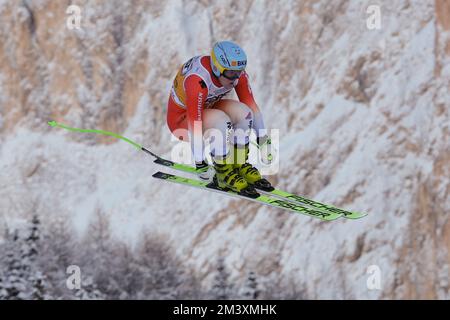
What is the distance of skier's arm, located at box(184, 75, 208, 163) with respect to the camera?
557 inches

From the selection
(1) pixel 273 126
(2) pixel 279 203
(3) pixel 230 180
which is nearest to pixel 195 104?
(3) pixel 230 180

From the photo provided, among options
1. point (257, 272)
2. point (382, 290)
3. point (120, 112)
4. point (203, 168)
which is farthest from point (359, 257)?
point (203, 168)

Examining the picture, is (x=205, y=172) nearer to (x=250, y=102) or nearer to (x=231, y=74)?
(x=250, y=102)

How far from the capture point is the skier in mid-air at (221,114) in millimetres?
14102

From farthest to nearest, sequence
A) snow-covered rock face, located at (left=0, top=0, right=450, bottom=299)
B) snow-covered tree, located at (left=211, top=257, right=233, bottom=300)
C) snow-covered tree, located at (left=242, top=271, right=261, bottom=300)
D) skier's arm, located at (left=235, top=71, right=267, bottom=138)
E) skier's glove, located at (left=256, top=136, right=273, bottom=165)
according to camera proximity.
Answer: snow-covered tree, located at (left=211, top=257, right=233, bottom=300)
snow-covered tree, located at (left=242, top=271, right=261, bottom=300)
snow-covered rock face, located at (left=0, top=0, right=450, bottom=299)
skier's glove, located at (left=256, top=136, right=273, bottom=165)
skier's arm, located at (left=235, top=71, right=267, bottom=138)

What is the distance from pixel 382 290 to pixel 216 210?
27.3 ft

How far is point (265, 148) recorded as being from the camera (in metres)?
15.1

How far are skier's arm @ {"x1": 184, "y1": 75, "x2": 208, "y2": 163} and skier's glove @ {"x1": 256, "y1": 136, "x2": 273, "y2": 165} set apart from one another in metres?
1.16

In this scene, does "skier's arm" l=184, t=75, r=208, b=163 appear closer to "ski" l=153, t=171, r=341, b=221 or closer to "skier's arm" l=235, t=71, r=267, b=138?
"skier's arm" l=235, t=71, r=267, b=138

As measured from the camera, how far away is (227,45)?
14.0 metres

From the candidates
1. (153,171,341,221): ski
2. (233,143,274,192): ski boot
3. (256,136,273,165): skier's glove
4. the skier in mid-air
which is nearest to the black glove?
the skier in mid-air

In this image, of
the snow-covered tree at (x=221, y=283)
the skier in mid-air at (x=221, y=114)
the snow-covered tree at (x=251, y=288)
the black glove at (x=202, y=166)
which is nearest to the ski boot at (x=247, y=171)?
the skier in mid-air at (x=221, y=114)

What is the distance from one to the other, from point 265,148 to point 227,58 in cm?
186

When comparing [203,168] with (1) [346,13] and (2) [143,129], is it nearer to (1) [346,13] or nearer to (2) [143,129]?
(1) [346,13]
